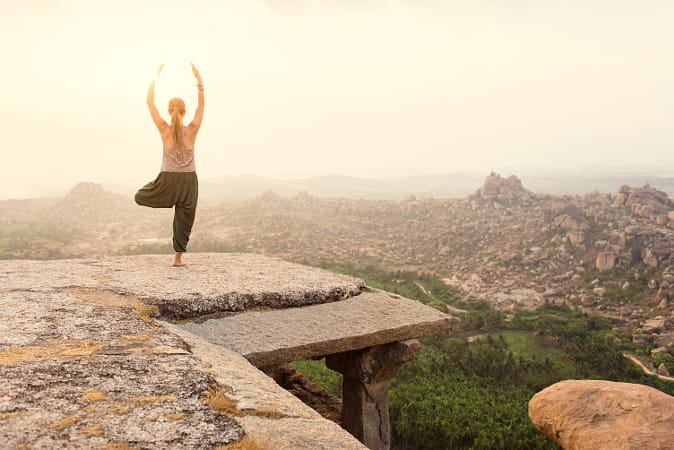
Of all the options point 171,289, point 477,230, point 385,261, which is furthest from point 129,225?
point 171,289

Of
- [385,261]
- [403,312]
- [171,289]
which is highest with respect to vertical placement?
[171,289]

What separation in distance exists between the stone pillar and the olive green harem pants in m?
1.99

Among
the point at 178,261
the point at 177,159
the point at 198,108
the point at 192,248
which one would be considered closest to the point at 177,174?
the point at 177,159

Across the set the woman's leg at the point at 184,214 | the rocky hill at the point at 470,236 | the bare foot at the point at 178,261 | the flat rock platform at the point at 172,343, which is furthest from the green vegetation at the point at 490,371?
the woman's leg at the point at 184,214

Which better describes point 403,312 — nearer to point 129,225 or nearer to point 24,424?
point 24,424

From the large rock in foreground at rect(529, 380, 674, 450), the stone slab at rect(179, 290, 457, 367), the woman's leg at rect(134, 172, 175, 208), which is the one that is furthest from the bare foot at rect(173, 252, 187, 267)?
the large rock in foreground at rect(529, 380, 674, 450)

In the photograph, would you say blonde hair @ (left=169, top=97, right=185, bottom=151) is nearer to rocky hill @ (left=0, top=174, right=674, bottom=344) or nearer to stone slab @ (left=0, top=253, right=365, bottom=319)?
stone slab @ (left=0, top=253, right=365, bottom=319)

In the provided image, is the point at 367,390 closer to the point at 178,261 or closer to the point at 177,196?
the point at 178,261

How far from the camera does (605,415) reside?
3395mm

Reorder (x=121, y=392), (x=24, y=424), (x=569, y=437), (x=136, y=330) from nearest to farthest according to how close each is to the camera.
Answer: (x=24, y=424), (x=121, y=392), (x=136, y=330), (x=569, y=437)

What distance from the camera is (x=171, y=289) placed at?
12.4 feet

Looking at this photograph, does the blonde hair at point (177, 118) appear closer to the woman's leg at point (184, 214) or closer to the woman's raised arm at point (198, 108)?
the woman's raised arm at point (198, 108)

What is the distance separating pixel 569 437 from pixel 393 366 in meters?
1.45

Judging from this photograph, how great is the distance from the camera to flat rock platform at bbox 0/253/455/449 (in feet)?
5.33
